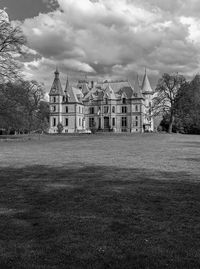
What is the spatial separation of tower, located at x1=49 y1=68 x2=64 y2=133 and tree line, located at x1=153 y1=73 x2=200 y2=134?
35971 mm

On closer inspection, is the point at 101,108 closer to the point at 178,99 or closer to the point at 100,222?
the point at 178,99

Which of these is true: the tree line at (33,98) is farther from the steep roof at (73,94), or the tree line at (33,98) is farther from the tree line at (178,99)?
the steep roof at (73,94)

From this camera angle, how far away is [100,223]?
5887mm

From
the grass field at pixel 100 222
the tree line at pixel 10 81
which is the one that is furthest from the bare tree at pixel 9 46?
the grass field at pixel 100 222

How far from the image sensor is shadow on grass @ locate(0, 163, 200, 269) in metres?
4.43

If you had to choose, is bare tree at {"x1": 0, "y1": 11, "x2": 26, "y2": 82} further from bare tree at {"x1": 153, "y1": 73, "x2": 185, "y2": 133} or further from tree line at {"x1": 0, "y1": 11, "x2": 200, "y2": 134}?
bare tree at {"x1": 153, "y1": 73, "x2": 185, "y2": 133}

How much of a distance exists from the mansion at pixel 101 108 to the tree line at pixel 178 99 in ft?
66.8

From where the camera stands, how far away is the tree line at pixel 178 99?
6078 centimetres

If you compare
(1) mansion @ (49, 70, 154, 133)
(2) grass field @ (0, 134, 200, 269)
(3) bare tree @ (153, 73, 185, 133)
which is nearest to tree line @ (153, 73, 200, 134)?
(3) bare tree @ (153, 73, 185, 133)

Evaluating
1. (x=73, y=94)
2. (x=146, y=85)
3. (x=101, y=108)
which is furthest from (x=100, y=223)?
(x=146, y=85)

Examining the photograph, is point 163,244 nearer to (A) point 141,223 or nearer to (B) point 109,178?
(A) point 141,223

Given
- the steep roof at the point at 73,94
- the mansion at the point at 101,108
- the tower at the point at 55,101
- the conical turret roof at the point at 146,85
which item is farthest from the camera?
the conical turret roof at the point at 146,85

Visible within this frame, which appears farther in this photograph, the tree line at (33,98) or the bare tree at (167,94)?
the bare tree at (167,94)

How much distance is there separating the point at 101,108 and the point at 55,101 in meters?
14.8
